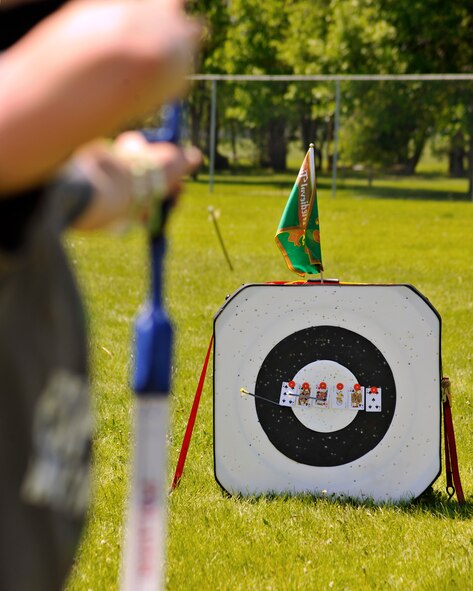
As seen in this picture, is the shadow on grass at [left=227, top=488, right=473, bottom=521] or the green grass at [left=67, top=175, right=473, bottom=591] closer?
the green grass at [left=67, top=175, right=473, bottom=591]

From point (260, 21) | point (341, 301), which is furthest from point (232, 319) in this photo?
point (260, 21)

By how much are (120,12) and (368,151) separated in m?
22.2

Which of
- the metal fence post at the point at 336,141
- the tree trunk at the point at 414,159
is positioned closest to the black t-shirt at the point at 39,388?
the metal fence post at the point at 336,141

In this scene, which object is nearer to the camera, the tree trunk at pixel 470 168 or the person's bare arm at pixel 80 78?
the person's bare arm at pixel 80 78

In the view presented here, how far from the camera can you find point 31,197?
118 centimetres

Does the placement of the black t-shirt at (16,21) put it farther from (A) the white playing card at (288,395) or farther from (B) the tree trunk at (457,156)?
(B) the tree trunk at (457,156)

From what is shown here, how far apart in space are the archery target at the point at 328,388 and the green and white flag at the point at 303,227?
153mm

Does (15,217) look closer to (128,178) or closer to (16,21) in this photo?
(128,178)

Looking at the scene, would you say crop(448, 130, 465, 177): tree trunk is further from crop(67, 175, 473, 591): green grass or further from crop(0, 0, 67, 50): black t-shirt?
crop(0, 0, 67, 50): black t-shirt

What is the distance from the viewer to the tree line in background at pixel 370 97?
22500 millimetres

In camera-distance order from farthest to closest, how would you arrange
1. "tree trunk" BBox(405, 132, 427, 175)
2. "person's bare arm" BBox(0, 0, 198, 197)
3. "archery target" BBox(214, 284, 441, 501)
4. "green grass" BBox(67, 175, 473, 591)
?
"tree trunk" BBox(405, 132, 427, 175) → "archery target" BBox(214, 284, 441, 501) → "green grass" BBox(67, 175, 473, 591) → "person's bare arm" BBox(0, 0, 198, 197)

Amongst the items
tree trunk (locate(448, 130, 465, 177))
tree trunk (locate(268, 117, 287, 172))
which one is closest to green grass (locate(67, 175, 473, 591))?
tree trunk (locate(448, 130, 465, 177))

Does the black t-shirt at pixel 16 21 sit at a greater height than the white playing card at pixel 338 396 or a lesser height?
greater

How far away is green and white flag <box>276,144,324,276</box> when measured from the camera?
4398mm
